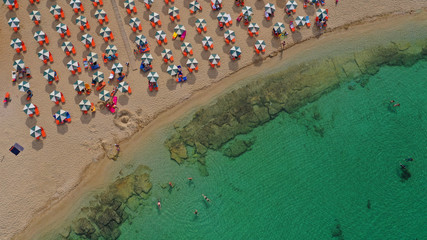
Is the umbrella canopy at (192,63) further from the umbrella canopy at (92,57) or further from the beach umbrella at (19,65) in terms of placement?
the beach umbrella at (19,65)

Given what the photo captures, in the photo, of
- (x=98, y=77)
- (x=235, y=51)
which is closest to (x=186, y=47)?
(x=235, y=51)

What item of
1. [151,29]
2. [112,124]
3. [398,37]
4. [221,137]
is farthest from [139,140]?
[398,37]

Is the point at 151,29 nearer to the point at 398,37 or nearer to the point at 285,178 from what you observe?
the point at 285,178

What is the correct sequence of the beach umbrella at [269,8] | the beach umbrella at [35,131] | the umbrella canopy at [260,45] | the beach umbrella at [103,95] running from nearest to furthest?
the beach umbrella at [35,131] → the beach umbrella at [103,95] → the umbrella canopy at [260,45] → the beach umbrella at [269,8]

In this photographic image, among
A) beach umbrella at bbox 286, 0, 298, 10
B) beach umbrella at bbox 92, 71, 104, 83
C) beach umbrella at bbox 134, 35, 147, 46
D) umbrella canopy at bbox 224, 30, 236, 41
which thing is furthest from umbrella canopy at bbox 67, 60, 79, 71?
beach umbrella at bbox 286, 0, 298, 10

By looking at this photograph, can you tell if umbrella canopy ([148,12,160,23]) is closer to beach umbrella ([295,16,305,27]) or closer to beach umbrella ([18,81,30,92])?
beach umbrella ([18,81,30,92])

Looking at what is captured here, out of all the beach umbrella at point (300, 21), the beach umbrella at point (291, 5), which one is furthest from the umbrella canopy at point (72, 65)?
the beach umbrella at point (300, 21)

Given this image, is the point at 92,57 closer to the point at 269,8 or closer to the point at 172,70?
the point at 172,70
